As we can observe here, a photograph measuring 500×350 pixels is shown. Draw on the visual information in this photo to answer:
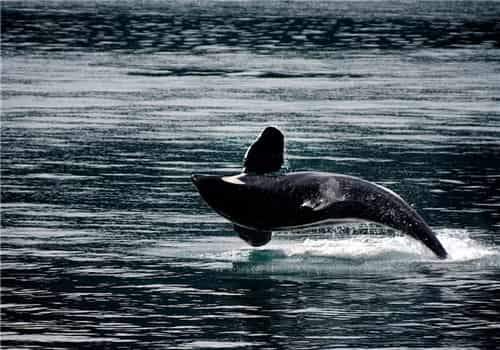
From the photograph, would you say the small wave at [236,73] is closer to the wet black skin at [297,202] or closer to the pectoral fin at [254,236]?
the pectoral fin at [254,236]

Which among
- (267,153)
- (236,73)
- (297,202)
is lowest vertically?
(236,73)

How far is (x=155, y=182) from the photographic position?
2739 cm

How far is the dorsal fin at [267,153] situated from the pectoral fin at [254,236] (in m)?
0.71

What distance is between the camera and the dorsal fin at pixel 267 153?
19.8 meters

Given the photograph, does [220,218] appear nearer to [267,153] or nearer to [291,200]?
[267,153]

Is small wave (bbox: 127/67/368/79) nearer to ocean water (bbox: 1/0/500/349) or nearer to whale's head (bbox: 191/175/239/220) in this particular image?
ocean water (bbox: 1/0/500/349)

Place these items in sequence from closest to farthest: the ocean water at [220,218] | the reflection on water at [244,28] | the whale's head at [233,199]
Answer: the ocean water at [220,218]
the whale's head at [233,199]
the reflection on water at [244,28]

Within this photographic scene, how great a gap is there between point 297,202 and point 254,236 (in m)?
0.75

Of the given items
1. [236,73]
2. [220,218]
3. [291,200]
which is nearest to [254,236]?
[291,200]

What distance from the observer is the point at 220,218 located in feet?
79.4

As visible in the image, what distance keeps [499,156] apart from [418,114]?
314 inches

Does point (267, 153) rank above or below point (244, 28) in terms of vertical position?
above

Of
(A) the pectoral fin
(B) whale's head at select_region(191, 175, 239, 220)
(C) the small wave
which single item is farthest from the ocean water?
(B) whale's head at select_region(191, 175, 239, 220)

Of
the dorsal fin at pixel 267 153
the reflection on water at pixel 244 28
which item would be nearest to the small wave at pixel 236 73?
the reflection on water at pixel 244 28
